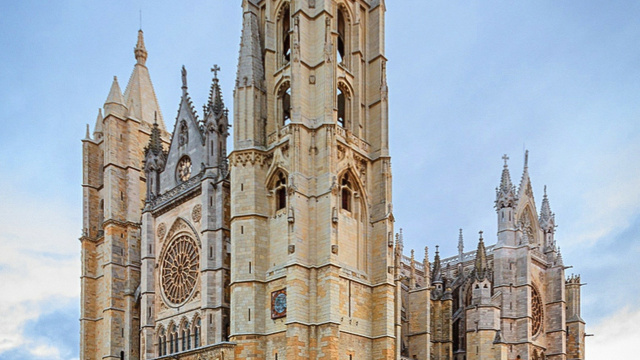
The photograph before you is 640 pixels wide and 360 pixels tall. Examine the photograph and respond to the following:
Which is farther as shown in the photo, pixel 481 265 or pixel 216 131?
pixel 481 265

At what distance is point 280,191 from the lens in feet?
109

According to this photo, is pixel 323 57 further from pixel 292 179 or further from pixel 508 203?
pixel 508 203

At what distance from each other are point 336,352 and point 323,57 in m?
13.1

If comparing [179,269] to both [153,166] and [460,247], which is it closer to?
[153,166]

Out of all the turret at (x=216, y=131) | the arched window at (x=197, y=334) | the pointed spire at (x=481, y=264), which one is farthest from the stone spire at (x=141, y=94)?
the pointed spire at (x=481, y=264)

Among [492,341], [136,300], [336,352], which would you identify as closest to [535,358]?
[492,341]

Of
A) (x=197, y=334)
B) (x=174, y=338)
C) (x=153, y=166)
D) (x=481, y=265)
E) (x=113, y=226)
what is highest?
(x=153, y=166)

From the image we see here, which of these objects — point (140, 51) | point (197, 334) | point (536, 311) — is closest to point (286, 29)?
point (197, 334)

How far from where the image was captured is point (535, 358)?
150 ft

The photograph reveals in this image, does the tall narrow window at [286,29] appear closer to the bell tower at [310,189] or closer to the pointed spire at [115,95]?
the bell tower at [310,189]

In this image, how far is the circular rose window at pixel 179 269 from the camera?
35.8m

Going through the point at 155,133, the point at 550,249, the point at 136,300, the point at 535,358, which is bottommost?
the point at 535,358

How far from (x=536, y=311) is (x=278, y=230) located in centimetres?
2289

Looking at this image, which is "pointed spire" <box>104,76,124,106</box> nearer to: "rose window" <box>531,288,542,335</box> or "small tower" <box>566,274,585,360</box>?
"rose window" <box>531,288,542,335</box>
